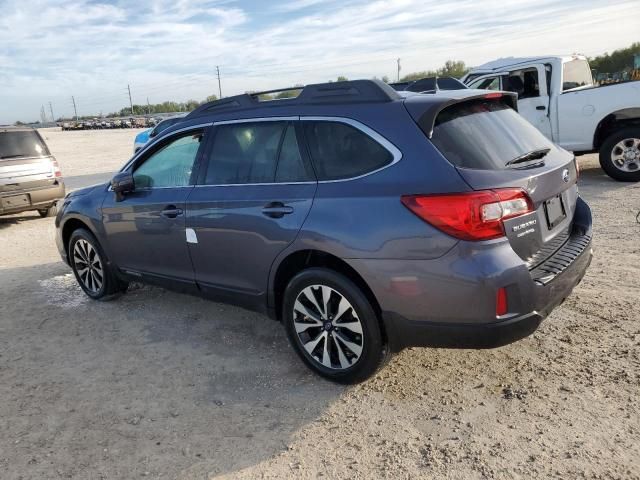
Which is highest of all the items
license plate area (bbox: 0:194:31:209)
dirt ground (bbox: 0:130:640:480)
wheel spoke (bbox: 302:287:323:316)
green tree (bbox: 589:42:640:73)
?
green tree (bbox: 589:42:640:73)

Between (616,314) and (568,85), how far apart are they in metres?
7.09

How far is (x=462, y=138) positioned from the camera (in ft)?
10.1

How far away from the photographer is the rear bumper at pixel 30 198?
9008mm

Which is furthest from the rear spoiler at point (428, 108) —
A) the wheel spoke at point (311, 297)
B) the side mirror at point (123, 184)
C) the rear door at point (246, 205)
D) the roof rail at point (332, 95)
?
the side mirror at point (123, 184)

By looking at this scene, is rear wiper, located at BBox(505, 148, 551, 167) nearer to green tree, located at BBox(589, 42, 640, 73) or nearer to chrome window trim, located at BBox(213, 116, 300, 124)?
chrome window trim, located at BBox(213, 116, 300, 124)

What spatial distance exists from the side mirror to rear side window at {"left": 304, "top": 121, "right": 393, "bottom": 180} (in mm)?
1900

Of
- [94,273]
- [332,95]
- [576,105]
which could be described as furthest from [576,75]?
[94,273]

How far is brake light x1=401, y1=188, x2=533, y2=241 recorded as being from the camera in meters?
2.76

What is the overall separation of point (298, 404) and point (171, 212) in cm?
183

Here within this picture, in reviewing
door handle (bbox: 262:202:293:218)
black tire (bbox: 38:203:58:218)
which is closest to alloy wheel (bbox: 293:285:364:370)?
door handle (bbox: 262:202:293:218)

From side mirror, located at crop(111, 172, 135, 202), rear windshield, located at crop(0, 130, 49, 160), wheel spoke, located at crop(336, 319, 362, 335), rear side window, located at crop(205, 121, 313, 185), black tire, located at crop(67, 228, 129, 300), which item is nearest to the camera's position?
wheel spoke, located at crop(336, 319, 362, 335)

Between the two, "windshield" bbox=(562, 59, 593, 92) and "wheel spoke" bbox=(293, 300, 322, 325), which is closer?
"wheel spoke" bbox=(293, 300, 322, 325)

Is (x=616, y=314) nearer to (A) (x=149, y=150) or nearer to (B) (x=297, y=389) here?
(B) (x=297, y=389)

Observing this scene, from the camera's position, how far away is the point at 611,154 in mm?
8969
